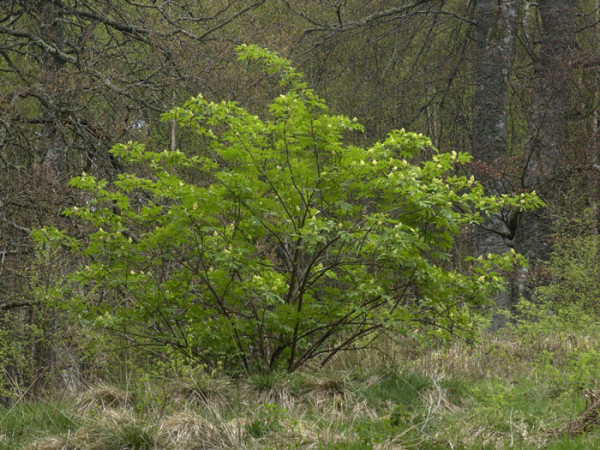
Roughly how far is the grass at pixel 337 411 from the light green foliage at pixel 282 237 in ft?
1.55

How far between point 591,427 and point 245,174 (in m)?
3.28

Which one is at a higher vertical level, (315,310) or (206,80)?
(206,80)

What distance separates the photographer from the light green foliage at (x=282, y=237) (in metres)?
5.53

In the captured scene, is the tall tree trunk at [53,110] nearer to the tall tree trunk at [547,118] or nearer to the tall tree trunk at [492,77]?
the tall tree trunk at [492,77]

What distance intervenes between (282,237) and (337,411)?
67.4 inches

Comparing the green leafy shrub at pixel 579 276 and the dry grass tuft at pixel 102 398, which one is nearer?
the dry grass tuft at pixel 102 398

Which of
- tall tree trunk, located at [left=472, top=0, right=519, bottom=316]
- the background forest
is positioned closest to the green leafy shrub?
the background forest

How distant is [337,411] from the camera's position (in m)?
5.09

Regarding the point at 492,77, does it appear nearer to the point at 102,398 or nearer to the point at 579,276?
the point at 579,276

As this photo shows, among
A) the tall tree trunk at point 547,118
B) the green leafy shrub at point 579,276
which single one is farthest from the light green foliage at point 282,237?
the tall tree trunk at point 547,118

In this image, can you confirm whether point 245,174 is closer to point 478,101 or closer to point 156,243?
point 156,243

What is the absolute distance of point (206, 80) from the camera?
862 centimetres

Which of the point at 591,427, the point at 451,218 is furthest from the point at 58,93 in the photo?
the point at 591,427

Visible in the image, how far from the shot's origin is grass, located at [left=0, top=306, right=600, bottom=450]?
4270 mm
